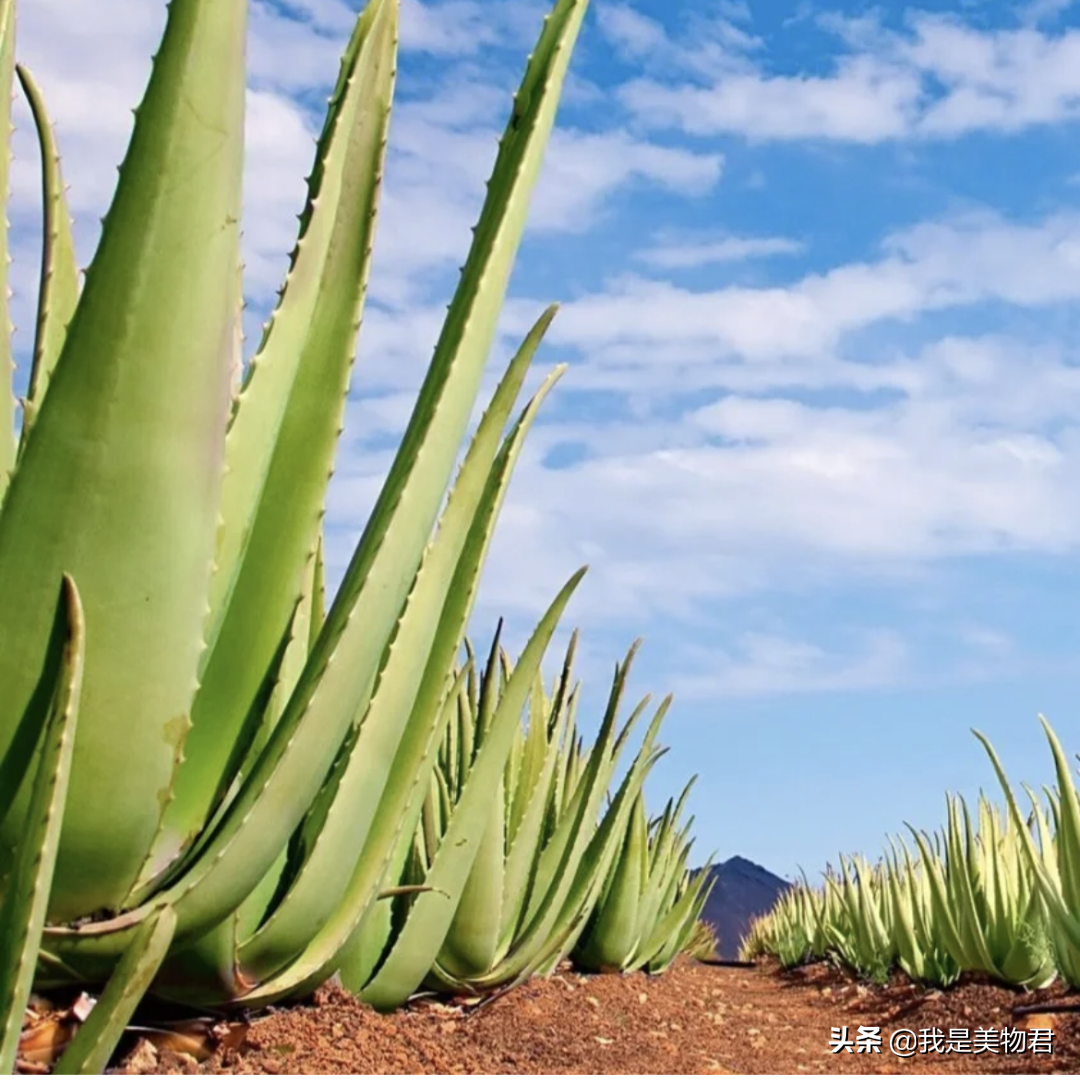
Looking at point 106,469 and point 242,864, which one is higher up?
point 106,469

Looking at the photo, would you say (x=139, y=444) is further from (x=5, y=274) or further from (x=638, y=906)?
(x=638, y=906)

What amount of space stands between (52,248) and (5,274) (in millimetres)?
143

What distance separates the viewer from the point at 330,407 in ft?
4.34

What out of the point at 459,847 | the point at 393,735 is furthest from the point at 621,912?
the point at 393,735

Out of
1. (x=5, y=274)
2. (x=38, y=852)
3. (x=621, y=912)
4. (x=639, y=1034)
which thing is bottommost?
(x=639, y=1034)

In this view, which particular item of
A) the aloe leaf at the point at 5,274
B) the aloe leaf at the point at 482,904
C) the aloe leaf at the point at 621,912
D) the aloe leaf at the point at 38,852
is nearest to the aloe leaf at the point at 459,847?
the aloe leaf at the point at 482,904

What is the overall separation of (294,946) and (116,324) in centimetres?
72

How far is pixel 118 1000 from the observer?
95 cm

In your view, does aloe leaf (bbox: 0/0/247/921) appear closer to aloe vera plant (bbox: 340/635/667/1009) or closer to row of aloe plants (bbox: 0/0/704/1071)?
row of aloe plants (bbox: 0/0/704/1071)

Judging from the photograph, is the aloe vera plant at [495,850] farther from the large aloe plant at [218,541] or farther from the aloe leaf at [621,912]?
the aloe leaf at [621,912]

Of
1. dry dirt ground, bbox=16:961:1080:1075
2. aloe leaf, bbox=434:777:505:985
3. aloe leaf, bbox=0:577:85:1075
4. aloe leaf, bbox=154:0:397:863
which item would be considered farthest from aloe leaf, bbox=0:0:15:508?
aloe leaf, bbox=434:777:505:985

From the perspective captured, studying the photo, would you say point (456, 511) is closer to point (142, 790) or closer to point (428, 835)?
point (142, 790)

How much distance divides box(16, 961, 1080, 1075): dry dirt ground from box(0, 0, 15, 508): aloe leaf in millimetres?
612

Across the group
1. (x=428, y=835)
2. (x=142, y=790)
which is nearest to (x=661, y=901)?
(x=428, y=835)
